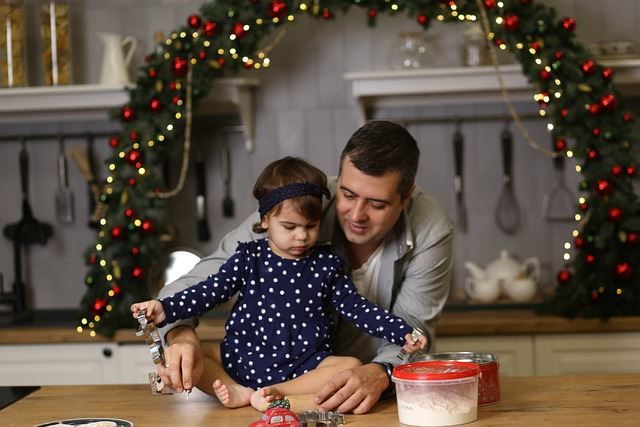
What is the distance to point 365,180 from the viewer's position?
234cm

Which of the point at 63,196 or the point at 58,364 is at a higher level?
the point at 63,196

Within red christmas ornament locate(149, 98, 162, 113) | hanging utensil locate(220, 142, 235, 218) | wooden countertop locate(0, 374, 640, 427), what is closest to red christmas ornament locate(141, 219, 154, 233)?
red christmas ornament locate(149, 98, 162, 113)

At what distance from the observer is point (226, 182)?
4262 millimetres

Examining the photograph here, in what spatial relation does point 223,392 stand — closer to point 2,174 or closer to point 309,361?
point 309,361

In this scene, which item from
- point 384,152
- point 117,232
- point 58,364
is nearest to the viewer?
point 384,152

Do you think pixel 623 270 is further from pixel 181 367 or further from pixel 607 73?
pixel 181 367

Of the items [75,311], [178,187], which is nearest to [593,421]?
[178,187]

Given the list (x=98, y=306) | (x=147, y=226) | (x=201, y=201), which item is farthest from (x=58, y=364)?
(x=201, y=201)

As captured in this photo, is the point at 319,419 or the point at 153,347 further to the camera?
the point at 153,347

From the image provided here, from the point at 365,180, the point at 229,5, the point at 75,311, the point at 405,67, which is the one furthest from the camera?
the point at 75,311

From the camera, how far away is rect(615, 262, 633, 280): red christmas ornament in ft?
11.6

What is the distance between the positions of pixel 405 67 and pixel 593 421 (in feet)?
7.32

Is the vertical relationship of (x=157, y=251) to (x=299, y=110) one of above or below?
below

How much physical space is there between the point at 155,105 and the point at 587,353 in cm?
178
